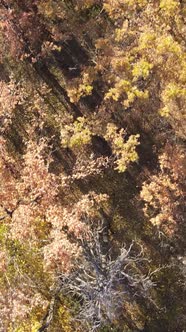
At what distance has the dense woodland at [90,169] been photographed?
14.5m

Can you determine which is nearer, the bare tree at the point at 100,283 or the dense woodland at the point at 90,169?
the dense woodland at the point at 90,169

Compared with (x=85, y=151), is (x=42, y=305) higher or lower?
lower

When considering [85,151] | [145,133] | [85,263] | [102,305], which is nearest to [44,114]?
[85,151]

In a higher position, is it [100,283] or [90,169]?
[90,169]

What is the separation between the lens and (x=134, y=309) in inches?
646

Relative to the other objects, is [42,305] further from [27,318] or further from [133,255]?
[133,255]

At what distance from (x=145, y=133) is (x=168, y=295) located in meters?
5.36

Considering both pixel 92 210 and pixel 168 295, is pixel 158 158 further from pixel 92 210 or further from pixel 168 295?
pixel 168 295

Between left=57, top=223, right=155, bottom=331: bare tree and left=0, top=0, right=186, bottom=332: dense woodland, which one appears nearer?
left=0, top=0, right=186, bottom=332: dense woodland

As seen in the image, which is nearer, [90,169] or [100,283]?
[100,283]

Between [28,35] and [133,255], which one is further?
[133,255]

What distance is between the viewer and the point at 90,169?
16.2 metres

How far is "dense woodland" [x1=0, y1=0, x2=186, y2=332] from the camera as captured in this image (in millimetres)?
14508

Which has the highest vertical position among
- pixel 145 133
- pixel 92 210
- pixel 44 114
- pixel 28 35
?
pixel 28 35
